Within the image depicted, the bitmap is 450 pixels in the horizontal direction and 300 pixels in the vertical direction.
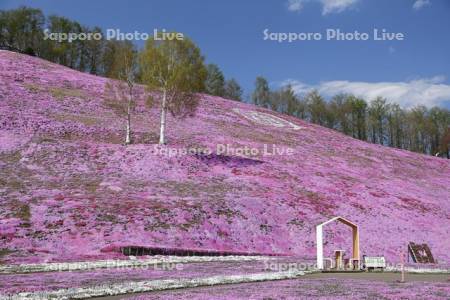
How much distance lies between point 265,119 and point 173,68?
3578 centimetres

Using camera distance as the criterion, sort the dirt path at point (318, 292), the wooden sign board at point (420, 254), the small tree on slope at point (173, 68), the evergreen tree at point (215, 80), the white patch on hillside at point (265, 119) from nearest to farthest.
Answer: the dirt path at point (318, 292)
the wooden sign board at point (420, 254)
the small tree on slope at point (173, 68)
the white patch on hillside at point (265, 119)
the evergreen tree at point (215, 80)

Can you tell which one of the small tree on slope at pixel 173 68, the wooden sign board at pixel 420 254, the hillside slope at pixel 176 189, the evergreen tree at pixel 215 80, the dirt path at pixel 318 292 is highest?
the evergreen tree at pixel 215 80

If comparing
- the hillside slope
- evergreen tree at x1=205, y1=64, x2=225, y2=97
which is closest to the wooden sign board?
the hillside slope

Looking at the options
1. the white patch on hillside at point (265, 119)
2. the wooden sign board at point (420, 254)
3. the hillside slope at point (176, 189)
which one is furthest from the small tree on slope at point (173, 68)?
the white patch on hillside at point (265, 119)

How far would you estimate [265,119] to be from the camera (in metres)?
87.3

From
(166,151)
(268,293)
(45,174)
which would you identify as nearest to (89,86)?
(166,151)

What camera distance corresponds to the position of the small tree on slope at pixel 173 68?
2109 inches

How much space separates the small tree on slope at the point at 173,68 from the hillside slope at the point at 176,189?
18.0ft

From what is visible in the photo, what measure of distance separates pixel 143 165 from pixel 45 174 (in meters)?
8.36

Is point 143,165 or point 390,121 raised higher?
point 390,121

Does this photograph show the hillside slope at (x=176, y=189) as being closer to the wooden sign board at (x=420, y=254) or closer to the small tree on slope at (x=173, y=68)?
the wooden sign board at (x=420, y=254)

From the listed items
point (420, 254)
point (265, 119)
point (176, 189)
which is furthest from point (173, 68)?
point (265, 119)

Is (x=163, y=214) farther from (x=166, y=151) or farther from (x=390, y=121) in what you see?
(x=390, y=121)

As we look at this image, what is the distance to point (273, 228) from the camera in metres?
36.5
